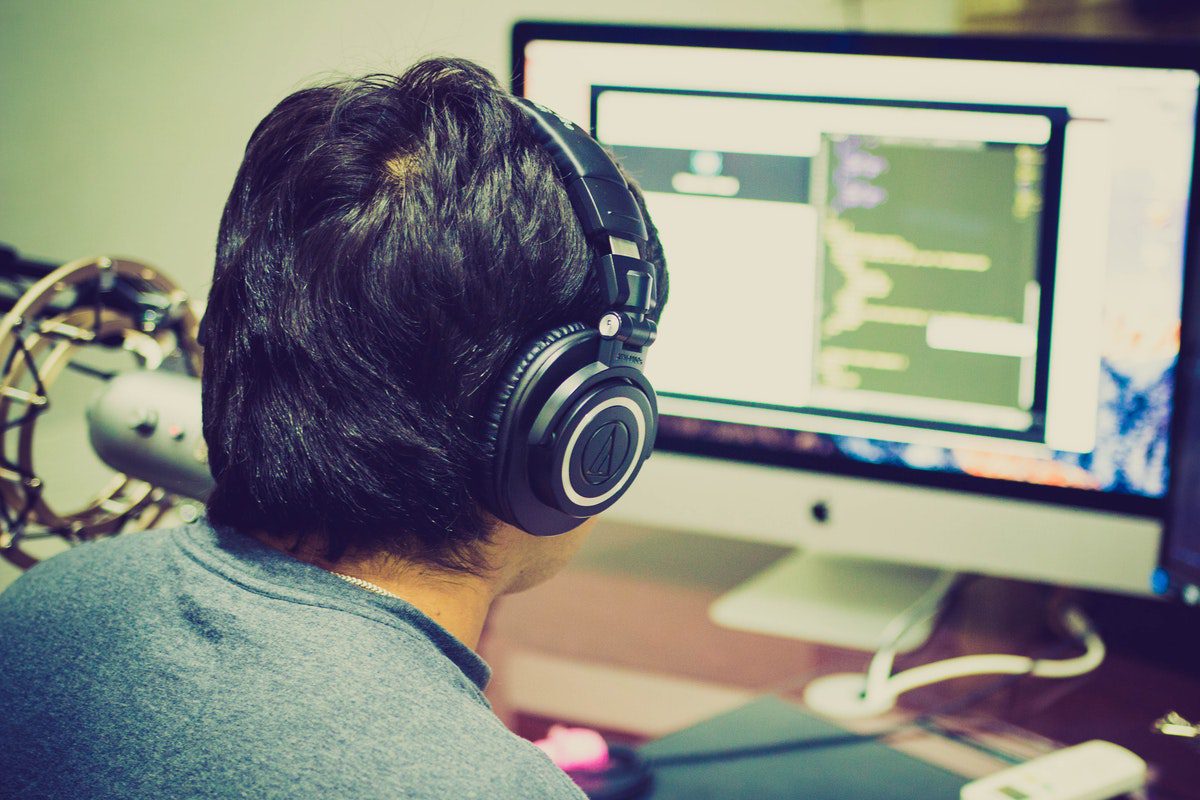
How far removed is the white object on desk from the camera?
685mm

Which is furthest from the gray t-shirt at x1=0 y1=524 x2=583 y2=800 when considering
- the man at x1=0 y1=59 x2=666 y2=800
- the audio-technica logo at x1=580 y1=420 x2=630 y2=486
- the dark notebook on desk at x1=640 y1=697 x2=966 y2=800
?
the dark notebook on desk at x1=640 y1=697 x2=966 y2=800

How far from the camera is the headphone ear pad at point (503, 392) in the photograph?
0.50m

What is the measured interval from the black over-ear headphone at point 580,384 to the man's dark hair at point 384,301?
1cm

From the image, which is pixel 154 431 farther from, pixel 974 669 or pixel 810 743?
pixel 974 669

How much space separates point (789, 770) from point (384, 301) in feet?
1.54

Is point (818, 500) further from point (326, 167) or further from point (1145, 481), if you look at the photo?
point (326, 167)

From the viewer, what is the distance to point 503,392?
50 cm

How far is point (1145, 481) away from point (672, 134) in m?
0.51

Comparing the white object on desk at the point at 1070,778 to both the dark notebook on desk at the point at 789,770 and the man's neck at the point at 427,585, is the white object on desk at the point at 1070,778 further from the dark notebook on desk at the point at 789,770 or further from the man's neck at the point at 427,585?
the man's neck at the point at 427,585

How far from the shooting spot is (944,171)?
35.9 inches

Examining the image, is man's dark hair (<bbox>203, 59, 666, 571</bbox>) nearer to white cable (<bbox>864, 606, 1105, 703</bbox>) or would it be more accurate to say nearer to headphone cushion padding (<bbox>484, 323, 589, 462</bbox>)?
headphone cushion padding (<bbox>484, 323, 589, 462</bbox>)

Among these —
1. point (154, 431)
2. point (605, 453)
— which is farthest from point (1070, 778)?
point (154, 431)

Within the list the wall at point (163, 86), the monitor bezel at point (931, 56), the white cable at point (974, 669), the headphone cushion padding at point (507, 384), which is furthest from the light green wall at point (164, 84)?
the headphone cushion padding at point (507, 384)

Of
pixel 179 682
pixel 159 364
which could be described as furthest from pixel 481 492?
pixel 159 364
